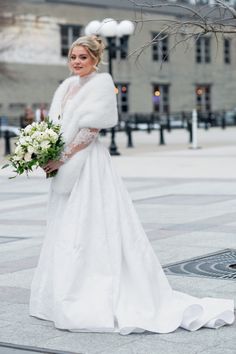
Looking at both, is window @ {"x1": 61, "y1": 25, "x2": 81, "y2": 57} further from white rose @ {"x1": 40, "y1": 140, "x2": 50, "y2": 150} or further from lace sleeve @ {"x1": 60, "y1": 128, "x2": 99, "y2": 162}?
white rose @ {"x1": 40, "y1": 140, "x2": 50, "y2": 150}

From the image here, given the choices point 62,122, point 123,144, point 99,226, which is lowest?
point 123,144

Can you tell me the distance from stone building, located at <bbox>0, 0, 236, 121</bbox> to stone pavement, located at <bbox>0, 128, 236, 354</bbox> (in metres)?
25.0

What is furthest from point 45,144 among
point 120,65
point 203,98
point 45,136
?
point 203,98

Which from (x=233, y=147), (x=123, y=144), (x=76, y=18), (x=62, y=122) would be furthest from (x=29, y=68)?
(x=62, y=122)

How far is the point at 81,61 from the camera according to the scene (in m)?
6.79

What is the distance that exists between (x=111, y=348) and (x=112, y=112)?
1851 millimetres

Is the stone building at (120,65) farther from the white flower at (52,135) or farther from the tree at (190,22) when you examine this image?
the white flower at (52,135)

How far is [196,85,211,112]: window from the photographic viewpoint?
64688 mm

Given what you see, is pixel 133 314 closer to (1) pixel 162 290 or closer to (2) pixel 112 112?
(1) pixel 162 290

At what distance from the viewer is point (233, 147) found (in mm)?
32406

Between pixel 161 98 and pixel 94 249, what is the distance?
56.4 meters

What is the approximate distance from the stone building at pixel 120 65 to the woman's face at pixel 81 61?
37.1 meters

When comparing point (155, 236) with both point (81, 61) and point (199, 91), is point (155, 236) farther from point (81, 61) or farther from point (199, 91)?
point (199, 91)

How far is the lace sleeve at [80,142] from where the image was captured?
6.77m
